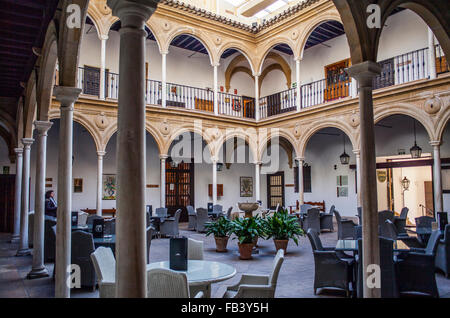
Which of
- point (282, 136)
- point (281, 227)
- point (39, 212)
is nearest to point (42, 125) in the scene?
point (39, 212)

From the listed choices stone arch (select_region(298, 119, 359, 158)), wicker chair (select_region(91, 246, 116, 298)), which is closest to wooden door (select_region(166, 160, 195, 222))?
stone arch (select_region(298, 119, 359, 158))

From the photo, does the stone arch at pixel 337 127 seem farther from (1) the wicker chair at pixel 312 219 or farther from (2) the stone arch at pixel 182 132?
(2) the stone arch at pixel 182 132

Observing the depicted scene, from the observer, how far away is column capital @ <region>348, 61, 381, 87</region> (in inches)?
164

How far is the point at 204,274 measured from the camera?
362 cm

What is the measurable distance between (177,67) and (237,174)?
6086mm

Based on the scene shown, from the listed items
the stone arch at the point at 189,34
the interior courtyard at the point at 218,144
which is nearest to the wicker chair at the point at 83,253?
the interior courtyard at the point at 218,144

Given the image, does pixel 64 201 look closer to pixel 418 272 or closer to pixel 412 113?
pixel 418 272

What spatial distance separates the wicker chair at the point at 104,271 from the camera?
339cm

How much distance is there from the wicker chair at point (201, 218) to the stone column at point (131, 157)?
31.4 ft

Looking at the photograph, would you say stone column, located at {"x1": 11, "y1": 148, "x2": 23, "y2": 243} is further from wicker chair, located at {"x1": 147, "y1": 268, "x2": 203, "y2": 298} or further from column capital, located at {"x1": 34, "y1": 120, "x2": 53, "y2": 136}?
wicker chair, located at {"x1": 147, "y1": 268, "x2": 203, "y2": 298}

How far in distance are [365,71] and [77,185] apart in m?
11.9

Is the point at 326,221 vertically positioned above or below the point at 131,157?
below

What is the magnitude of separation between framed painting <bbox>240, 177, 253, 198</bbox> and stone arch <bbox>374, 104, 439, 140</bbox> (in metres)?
8.56

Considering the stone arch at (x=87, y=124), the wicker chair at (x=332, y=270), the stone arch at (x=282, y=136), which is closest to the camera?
the wicker chair at (x=332, y=270)
